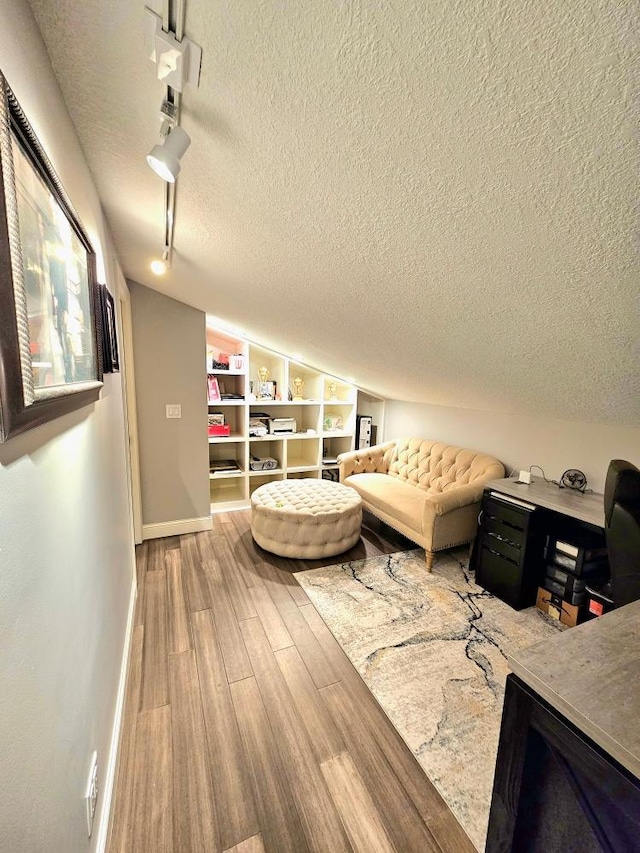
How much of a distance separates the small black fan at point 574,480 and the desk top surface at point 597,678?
166 cm

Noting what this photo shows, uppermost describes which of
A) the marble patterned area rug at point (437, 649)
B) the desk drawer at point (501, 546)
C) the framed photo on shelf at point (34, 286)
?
the framed photo on shelf at point (34, 286)

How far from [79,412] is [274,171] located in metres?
0.94

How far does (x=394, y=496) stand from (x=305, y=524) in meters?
0.94

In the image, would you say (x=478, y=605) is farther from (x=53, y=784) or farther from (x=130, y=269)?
(x=130, y=269)

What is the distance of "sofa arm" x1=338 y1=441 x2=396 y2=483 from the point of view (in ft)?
12.9

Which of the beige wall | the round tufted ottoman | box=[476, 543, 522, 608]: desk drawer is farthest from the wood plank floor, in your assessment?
box=[476, 543, 522, 608]: desk drawer

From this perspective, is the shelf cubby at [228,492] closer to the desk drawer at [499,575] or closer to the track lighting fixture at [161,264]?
the track lighting fixture at [161,264]

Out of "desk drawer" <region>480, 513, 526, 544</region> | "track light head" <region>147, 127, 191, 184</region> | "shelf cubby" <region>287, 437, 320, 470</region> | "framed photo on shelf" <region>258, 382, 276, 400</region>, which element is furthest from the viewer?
"shelf cubby" <region>287, 437, 320, 470</region>

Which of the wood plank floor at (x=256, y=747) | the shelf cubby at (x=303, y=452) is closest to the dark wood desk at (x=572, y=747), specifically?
the wood plank floor at (x=256, y=747)

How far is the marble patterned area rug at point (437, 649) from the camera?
55.3 inches

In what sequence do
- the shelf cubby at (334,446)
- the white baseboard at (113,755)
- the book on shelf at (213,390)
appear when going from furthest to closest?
the shelf cubby at (334,446), the book on shelf at (213,390), the white baseboard at (113,755)

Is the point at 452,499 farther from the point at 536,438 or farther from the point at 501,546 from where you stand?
the point at 536,438

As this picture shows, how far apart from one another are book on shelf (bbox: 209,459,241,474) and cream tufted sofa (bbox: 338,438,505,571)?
1.23 m

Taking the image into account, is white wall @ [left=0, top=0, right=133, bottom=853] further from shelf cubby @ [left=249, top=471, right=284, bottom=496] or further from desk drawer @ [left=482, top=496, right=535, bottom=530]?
shelf cubby @ [left=249, top=471, right=284, bottom=496]
